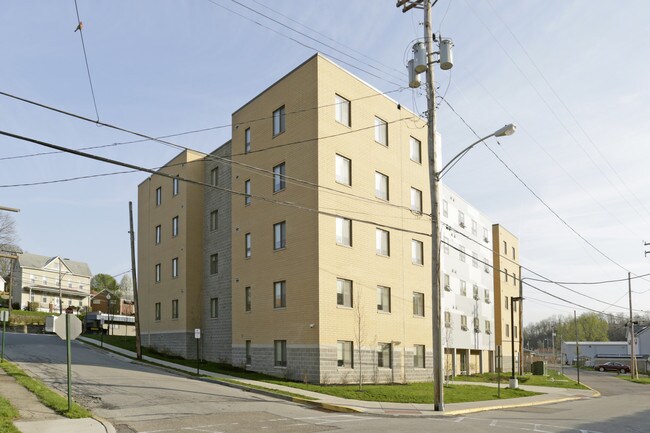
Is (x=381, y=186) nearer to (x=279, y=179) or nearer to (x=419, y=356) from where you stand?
(x=279, y=179)

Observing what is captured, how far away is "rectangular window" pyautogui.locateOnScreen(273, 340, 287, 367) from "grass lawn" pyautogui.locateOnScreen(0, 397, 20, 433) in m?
15.6

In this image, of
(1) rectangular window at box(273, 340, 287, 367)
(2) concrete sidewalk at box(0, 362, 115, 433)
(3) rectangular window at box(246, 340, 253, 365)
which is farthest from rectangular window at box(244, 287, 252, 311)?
(2) concrete sidewalk at box(0, 362, 115, 433)

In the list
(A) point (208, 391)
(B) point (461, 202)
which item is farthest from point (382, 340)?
(B) point (461, 202)

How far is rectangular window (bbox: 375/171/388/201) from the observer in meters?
33.4

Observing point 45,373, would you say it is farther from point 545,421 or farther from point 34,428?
point 545,421

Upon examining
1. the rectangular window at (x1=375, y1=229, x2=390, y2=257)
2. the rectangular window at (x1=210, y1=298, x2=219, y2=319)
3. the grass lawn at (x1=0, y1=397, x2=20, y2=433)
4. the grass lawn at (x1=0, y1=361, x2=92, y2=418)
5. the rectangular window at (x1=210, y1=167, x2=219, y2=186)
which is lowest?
the grass lawn at (x1=0, y1=361, x2=92, y2=418)

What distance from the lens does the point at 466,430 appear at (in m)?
15.9

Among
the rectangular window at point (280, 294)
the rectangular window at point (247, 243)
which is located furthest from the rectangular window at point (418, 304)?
the rectangular window at point (247, 243)

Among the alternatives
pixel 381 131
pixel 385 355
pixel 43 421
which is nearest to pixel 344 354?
pixel 385 355

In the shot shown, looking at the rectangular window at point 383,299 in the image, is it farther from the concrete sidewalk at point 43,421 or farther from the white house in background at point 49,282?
the white house in background at point 49,282

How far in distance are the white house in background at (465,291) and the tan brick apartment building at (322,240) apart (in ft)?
44.7

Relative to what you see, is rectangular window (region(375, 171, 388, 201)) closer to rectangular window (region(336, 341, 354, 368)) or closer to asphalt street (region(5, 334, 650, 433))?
rectangular window (region(336, 341, 354, 368))

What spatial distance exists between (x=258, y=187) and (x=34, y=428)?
71.4 ft

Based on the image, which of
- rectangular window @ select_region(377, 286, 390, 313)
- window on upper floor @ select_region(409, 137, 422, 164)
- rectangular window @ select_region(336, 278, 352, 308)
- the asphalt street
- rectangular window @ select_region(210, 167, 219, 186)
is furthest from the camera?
rectangular window @ select_region(210, 167, 219, 186)
